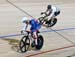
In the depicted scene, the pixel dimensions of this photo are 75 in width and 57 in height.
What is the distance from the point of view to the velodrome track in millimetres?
12310

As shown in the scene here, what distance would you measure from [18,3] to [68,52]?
869cm

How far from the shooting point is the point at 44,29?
50.3ft

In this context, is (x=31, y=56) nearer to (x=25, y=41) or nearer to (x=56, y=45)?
(x=25, y=41)

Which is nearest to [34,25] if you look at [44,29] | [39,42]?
[39,42]

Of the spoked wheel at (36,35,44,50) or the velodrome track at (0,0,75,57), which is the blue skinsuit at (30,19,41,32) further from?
the velodrome track at (0,0,75,57)

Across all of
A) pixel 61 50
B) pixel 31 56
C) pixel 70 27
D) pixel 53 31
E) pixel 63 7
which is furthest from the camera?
pixel 63 7

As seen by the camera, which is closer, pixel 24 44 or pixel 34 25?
pixel 24 44

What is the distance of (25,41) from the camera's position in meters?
12.1

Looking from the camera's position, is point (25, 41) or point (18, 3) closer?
point (25, 41)

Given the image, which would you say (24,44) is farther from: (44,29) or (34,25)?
(44,29)

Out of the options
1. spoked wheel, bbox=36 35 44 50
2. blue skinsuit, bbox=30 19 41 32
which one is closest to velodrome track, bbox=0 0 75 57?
spoked wheel, bbox=36 35 44 50

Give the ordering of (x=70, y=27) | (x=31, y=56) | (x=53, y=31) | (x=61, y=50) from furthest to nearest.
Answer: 1. (x=70, y=27)
2. (x=53, y=31)
3. (x=61, y=50)
4. (x=31, y=56)

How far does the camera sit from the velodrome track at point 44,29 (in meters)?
12.3

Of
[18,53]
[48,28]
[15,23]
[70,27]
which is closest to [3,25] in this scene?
[15,23]
